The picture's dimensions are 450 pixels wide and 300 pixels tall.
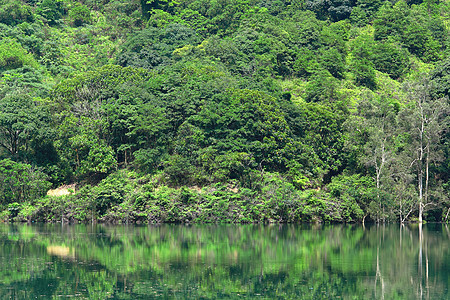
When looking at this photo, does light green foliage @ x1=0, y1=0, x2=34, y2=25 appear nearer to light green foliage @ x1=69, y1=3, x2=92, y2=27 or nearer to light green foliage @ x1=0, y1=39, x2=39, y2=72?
light green foliage @ x1=69, y1=3, x2=92, y2=27

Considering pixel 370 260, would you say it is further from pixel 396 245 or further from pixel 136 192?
pixel 136 192

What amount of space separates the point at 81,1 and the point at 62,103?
168 ft

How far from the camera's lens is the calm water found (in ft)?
68.2

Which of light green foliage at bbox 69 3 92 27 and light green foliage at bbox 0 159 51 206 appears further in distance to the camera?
light green foliage at bbox 69 3 92 27

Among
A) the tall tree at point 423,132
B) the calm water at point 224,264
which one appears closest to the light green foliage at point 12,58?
the calm water at point 224,264

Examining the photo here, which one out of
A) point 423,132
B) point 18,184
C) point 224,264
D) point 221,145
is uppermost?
point 423,132

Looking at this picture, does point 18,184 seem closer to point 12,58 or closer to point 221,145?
point 221,145

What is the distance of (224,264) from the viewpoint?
26469mm

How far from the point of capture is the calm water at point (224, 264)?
68.2 feet

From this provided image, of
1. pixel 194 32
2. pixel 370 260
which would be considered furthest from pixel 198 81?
pixel 370 260

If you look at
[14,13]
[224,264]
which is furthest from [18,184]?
[14,13]

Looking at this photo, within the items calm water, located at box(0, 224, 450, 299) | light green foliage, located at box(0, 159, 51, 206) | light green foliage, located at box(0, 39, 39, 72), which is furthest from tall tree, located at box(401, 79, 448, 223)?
light green foliage, located at box(0, 39, 39, 72)

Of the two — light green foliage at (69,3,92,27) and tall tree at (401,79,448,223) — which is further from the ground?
light green foliage at (69,3,92,27)

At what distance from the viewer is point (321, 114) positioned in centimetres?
5547
